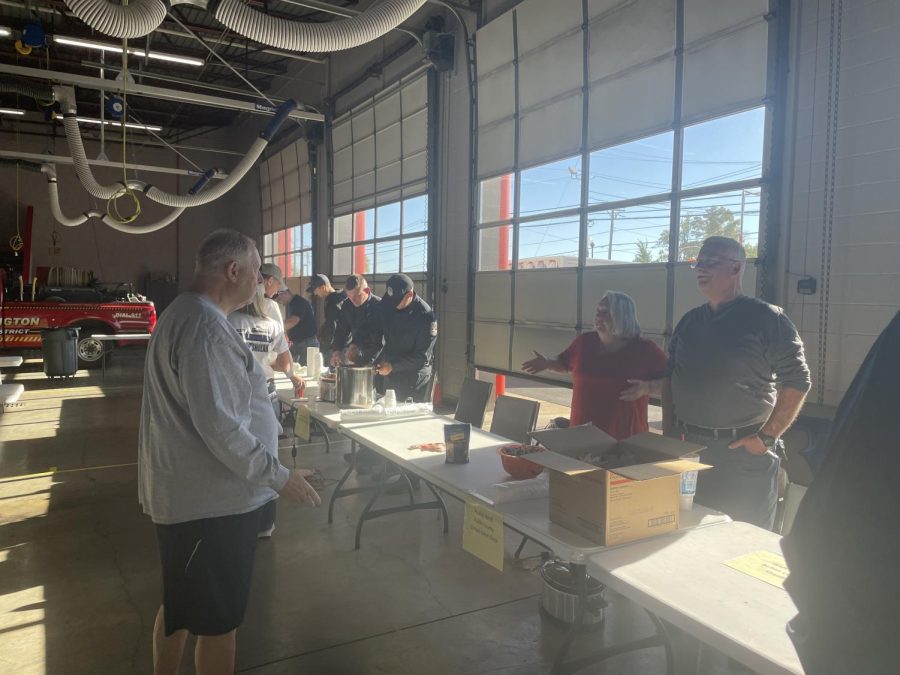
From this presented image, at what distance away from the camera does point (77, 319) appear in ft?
30.4

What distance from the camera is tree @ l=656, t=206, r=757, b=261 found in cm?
409

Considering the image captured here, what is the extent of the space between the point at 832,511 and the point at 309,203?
11405 mm

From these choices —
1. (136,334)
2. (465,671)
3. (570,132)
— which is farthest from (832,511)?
(136,334)

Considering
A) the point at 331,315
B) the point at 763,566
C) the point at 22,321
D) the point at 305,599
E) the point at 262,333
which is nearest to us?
the point at 763,566

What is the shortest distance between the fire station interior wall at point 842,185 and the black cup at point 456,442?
2.30 metres

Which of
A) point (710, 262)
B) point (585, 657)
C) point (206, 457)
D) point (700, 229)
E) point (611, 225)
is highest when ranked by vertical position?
point (611, 225)

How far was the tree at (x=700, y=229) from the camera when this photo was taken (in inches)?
161

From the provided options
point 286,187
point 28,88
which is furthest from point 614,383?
point 286,187

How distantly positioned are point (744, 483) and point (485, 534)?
Result: 1.18 m

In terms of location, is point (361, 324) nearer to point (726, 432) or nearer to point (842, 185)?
point (726, 432)

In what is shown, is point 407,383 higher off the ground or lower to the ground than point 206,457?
lower

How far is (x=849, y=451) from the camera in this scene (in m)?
0.53

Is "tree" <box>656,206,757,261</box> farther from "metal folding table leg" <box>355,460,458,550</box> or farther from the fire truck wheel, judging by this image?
the fire truck wheel

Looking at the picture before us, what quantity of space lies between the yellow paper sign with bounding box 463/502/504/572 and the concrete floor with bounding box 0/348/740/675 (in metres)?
0.73
